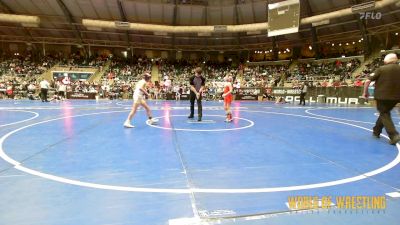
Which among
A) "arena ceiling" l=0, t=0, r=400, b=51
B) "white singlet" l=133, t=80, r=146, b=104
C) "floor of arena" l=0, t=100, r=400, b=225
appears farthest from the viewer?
"arena ceiling" l=0, t=0, r=400, b=51

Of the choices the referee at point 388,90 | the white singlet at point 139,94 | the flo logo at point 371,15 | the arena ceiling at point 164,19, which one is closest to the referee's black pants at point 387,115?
the referee at point 388,90

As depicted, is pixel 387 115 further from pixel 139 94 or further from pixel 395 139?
Answer: pixel 139 94

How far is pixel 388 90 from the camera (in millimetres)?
6148

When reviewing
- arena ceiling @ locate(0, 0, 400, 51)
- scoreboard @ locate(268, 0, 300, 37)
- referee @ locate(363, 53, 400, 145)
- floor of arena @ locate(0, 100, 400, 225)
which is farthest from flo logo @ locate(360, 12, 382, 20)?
floor of arena @ locate(0, 100, 400, 225)

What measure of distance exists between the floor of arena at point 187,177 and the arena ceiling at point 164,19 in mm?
28306

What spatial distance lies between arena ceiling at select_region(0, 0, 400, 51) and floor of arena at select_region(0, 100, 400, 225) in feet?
92.9

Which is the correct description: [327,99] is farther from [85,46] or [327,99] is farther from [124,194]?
[85,46]

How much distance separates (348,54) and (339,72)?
544cm

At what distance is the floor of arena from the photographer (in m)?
2.81

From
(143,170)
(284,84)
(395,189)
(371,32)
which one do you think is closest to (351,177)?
(395,189)

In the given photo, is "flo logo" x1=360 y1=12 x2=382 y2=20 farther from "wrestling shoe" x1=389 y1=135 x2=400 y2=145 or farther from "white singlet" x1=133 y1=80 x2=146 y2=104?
"white singlet" x1=133 y1=80 x2=146 y2=104

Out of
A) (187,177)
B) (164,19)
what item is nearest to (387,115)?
(187,177)

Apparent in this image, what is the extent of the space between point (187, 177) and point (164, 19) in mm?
33974

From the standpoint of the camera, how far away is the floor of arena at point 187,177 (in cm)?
281
